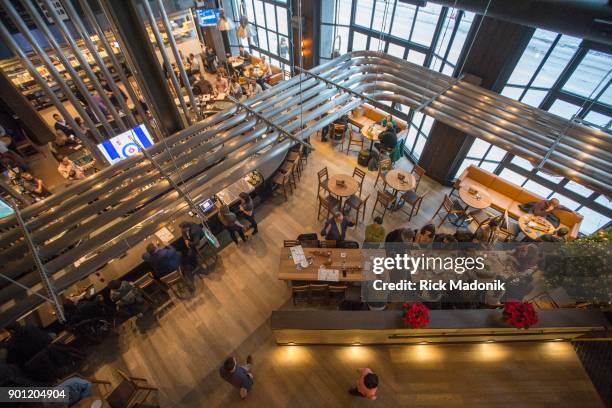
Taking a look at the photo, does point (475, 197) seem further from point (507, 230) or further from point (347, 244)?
point (347, 244)

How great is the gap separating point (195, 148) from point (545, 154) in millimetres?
5614

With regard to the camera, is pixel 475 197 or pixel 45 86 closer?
pixel 45 86

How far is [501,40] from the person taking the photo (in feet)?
19.9

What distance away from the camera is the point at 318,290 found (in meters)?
5.66

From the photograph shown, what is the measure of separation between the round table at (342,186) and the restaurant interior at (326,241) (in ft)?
0.14

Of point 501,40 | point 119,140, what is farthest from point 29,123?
point 501,40

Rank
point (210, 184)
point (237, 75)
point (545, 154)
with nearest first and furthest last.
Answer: point (210, 184), point (545, 154), point (237, 75)

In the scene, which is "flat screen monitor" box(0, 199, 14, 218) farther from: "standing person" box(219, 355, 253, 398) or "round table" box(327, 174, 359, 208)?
"round table" box(327, 174, 359, 208)

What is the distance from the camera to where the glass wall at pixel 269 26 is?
12023 millimetres

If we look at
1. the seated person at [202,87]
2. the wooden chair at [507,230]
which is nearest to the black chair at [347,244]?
the wooden chair at [507,230]

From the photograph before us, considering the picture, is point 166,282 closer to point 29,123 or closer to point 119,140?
point 119,140

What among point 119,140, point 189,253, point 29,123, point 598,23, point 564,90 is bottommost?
point 189,253

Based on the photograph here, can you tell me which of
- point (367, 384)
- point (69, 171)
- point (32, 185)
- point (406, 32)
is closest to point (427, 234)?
point (367, 384)

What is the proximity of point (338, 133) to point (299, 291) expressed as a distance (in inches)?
238
